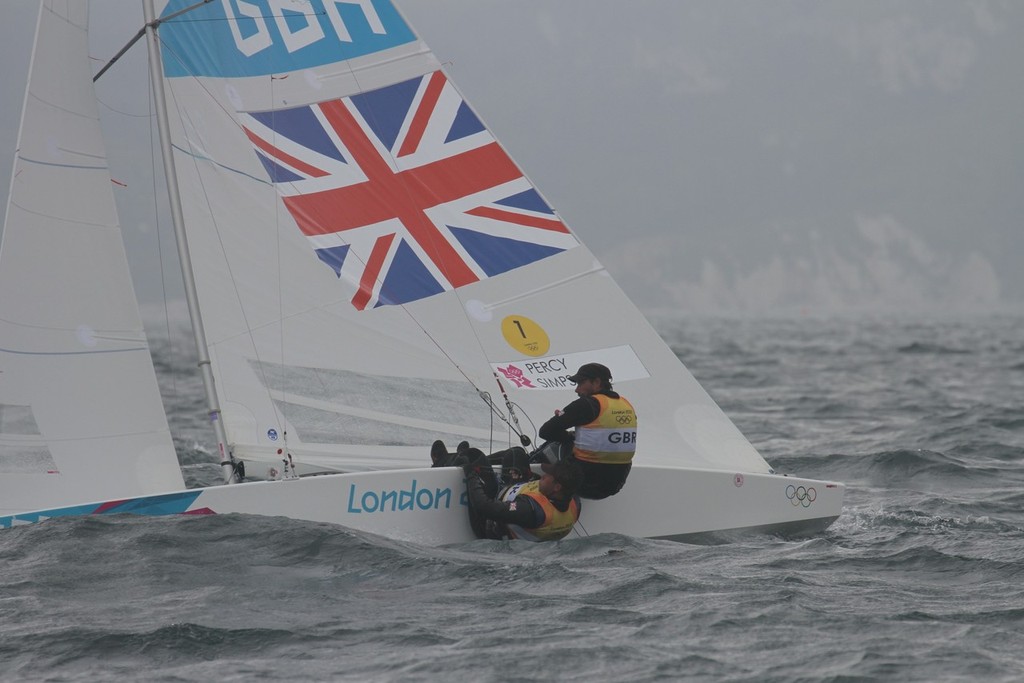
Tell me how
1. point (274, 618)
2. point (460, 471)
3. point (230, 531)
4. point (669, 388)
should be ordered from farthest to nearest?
1. point (669, 388)
2. point (460, 471)
3. point (230, 531)
4. point (274, 618)

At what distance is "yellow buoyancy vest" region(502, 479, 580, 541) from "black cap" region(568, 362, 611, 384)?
0.61 m

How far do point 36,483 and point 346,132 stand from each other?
269 cm

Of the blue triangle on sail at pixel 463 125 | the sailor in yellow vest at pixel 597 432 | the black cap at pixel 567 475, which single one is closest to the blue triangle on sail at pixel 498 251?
the blue triangle on sail at pixel 463 125

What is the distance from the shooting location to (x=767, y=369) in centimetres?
2653

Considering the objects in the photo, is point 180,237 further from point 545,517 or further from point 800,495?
point 800,495

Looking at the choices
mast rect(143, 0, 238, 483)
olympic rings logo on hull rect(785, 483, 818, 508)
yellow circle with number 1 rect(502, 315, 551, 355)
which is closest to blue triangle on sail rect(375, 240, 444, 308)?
yellow circle with number 1 rect(502, 315, 551, 355)

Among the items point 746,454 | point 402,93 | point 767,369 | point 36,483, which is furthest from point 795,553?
point 767,369

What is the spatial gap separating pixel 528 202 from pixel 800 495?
2366 millimetres

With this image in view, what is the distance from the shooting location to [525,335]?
7512 mm

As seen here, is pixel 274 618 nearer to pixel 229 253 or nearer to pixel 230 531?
pixel 230 531

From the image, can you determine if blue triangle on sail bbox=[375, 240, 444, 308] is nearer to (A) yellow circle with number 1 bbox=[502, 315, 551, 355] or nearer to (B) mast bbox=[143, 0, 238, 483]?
(A) yellow circle with number 1 bbox=[502, 315, 551, 355]

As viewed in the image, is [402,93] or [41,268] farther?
[402,93]

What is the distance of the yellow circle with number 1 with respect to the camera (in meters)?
7.50

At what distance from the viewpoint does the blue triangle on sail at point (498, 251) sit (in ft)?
24.9
